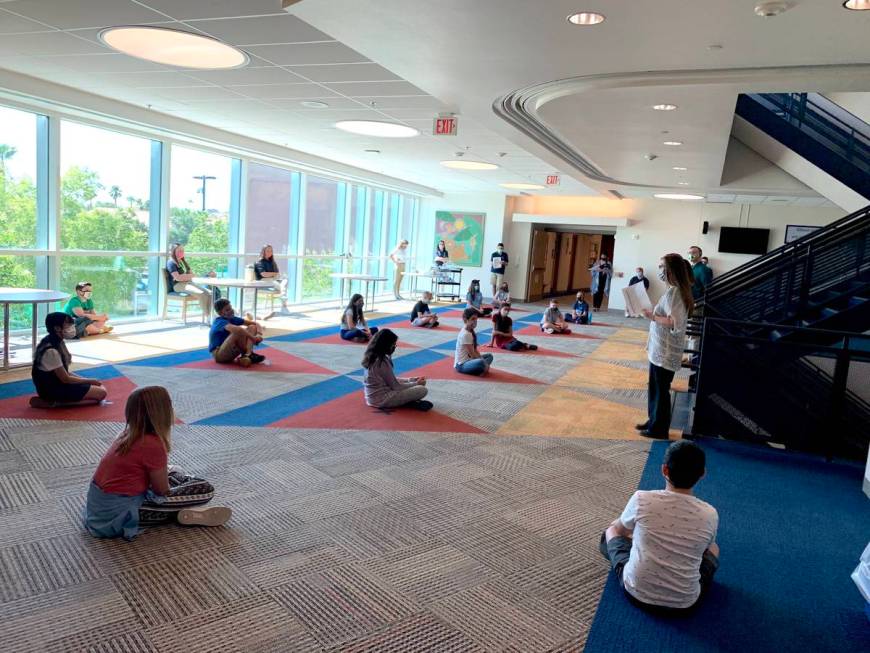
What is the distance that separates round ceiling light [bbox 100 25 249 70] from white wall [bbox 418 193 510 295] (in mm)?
14808

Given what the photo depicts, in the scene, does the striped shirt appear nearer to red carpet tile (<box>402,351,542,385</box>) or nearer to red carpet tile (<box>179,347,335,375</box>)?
red carpet tile (<box>402,351,542,385</box>)

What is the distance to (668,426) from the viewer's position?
6344mm

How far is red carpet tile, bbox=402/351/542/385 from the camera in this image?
866cm

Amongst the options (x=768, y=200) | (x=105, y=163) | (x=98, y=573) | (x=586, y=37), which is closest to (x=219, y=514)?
(x=98, y=573)

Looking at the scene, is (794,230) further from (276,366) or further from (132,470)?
(132,470)

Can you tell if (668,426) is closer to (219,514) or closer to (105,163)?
(219,514)

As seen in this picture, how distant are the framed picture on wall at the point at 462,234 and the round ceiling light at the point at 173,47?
14.9m

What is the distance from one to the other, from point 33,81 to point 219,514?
7.35 meters

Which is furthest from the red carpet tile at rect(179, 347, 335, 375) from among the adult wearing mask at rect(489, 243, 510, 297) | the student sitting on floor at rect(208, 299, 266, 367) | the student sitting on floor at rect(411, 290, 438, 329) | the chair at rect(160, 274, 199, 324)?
the adult wearing mask at rect(489, 243, 510, 297)

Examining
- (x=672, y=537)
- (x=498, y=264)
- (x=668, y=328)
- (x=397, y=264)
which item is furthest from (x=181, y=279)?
(x=498, y=264)

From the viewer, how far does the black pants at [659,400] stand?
6.10m

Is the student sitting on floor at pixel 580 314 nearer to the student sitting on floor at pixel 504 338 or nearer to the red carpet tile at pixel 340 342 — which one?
the student sitting on floor at pixel 504 338

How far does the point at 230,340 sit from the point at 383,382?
9.12ft

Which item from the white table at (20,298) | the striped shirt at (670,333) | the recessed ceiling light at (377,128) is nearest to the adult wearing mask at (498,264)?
the recessed ceiling light at (377,128)
